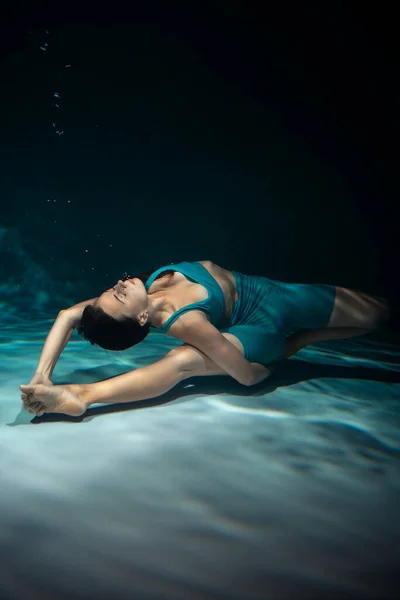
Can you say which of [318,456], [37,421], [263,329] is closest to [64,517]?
[37,421]

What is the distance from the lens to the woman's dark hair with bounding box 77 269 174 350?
2.50 meters

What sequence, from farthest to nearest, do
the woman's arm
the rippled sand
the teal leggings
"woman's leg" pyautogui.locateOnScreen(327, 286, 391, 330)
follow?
"woman's leg" pyautogui.locateOnScreen(327, 286, 391, 330)
the teal leggings
the woman's arm
the rippled sand

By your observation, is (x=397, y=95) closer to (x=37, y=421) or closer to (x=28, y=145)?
(x=28, y=145)

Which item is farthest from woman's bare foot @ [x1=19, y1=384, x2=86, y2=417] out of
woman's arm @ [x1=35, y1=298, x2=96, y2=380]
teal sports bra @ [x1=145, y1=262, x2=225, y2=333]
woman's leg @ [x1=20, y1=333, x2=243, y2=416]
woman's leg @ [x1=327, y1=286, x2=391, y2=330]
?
woman's leg @ [x1=327, y1=286, x2=391, y2=330]

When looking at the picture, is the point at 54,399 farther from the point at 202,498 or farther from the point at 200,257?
the point at 200,257

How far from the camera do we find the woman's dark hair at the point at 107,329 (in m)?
2.50

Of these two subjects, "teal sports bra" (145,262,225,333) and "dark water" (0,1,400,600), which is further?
"teal sports bra" (145,262,225,333)

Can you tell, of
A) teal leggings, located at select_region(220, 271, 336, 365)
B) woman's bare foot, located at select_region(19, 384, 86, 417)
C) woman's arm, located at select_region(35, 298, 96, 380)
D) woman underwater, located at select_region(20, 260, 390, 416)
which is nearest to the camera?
woman's bare foot, located at select_region(19, 384, 86, 417)

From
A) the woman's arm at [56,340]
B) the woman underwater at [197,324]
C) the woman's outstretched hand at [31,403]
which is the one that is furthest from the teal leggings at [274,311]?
the woman's outstretched hand at [31,403]

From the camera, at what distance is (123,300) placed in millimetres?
2506

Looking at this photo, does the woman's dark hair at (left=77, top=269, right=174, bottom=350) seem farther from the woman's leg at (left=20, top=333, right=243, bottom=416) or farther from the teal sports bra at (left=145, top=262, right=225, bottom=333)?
the woman's leg at (left=20, top=333, right=243, bottom=416)

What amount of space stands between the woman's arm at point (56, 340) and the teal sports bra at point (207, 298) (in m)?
0.62

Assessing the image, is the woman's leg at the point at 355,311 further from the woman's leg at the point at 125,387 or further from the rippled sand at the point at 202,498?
the woman's leg at the point at 125,387

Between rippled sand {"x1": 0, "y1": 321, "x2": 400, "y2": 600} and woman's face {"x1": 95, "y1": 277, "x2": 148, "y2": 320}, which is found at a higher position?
woman's face {"x1": 95, "y1": 277, "x2": 148, "y2": 320}
